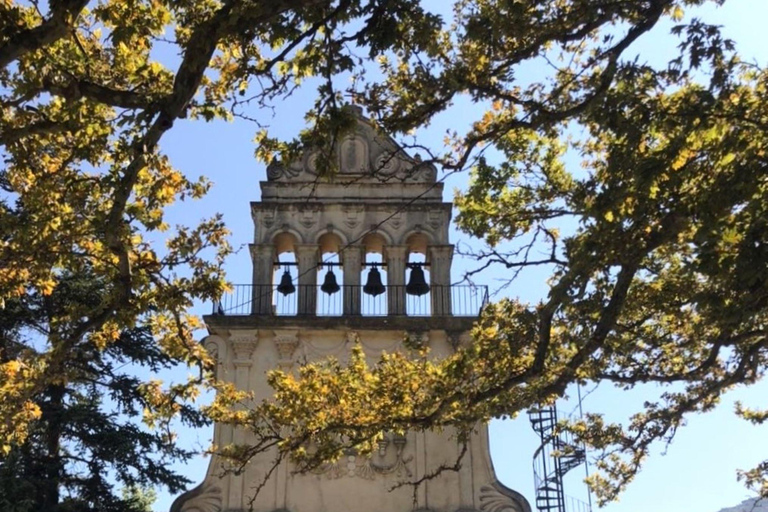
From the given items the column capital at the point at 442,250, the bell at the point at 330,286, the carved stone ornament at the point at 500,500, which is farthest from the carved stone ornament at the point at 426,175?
the carved stone ornament at the point at 500,500

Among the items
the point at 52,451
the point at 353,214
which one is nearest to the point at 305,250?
Answer: the point at 353,214

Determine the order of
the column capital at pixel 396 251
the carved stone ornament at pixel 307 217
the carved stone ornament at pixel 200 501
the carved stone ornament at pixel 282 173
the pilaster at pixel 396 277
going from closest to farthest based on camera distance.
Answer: the carved stone ornament at pixel 200 501, the pilaster at pixel 396 277, the column capital at pixel 396 251, the carved stone ornament at pixel 307 217, the carved stone ornament at pixel 282 173

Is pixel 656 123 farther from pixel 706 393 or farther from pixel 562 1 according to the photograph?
pixel 706 393

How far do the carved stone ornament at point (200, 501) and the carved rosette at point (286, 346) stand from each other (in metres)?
2.21

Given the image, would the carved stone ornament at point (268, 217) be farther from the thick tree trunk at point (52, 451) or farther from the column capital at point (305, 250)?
the thick tree trunk at point (52, 451)

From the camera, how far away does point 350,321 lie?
18.0 meters

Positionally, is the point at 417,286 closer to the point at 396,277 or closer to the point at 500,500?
the point at 396,277

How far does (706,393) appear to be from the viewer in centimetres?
1231

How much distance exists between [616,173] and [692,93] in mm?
883

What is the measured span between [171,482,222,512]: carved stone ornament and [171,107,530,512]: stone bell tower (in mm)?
16

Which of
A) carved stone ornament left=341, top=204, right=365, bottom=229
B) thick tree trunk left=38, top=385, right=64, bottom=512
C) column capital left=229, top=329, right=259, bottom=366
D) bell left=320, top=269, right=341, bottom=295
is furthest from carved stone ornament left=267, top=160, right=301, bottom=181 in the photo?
thick tree trunk left=38, top=385, right=64, bottom=512

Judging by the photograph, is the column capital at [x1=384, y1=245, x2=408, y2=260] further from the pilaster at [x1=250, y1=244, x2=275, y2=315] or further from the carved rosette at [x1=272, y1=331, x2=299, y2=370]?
the carved rosette at [x1=272, y1=331, x2=299, y2=370]

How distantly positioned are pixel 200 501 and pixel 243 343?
2.58 meters

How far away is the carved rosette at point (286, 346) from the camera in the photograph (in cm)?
1773
